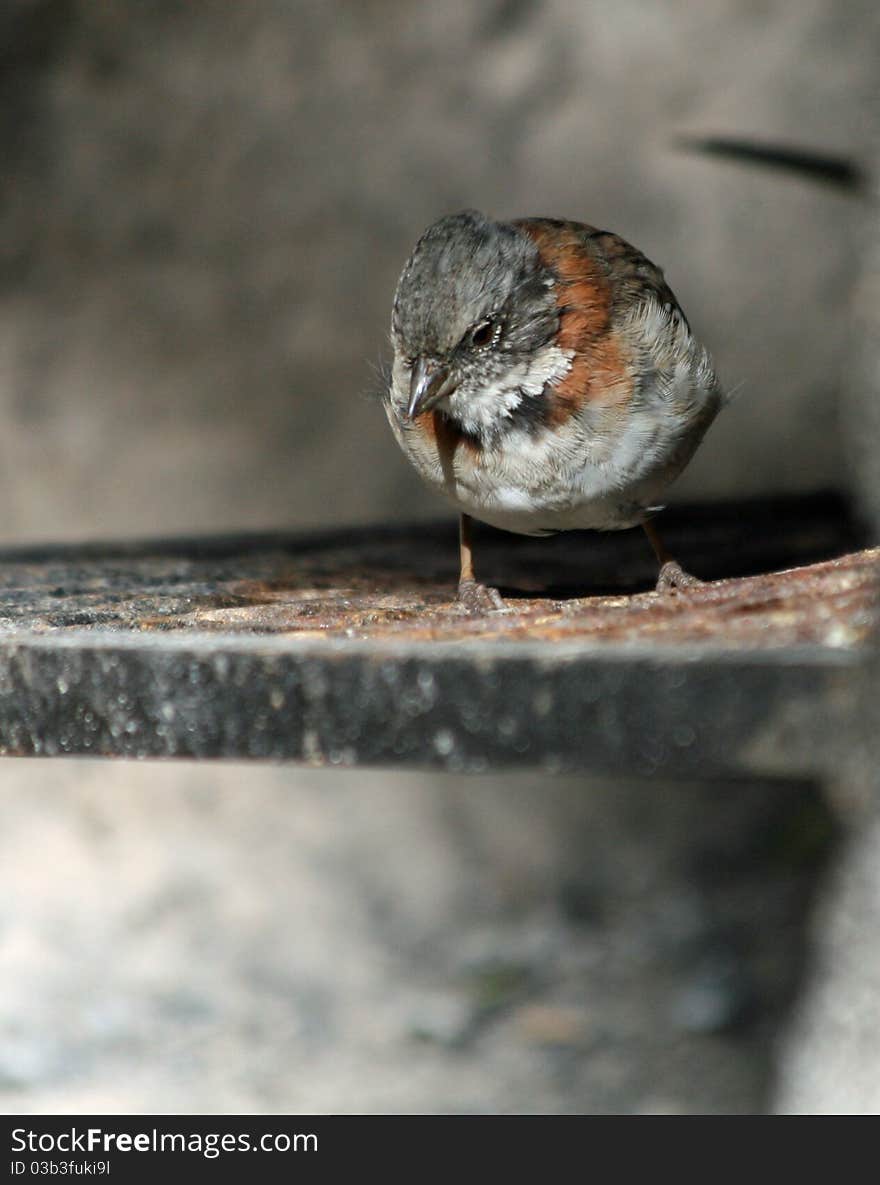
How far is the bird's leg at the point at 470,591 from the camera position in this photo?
2.09 meters

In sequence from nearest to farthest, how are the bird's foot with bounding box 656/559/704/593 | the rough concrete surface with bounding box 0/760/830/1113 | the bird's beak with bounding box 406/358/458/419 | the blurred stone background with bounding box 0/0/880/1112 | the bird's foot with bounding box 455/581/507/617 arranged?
the bird's foot with bounding box 455/581/507/617 < the bird's beak with bounding box 406/358/458/419 < the bird's foot with bounding box 656/559/704/593 < the rough concrete surface with bounding box 0/760/830/1113 < the blurred stone background with bounding box 0/0/880/1112

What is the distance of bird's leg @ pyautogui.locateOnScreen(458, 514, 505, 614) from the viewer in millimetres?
2092

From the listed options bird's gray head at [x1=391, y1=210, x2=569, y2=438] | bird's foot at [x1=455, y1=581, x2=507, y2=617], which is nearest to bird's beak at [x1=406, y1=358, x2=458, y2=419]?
bird's gray head at [x1=391, y1=210, x2=569, y2=438]

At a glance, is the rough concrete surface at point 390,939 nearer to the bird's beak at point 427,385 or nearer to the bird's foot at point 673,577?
the bird's foot at point 673,577

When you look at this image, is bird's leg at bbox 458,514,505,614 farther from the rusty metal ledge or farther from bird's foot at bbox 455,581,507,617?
the rusty metal ledge

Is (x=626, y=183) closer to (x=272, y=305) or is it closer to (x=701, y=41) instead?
(x=701, y=41)

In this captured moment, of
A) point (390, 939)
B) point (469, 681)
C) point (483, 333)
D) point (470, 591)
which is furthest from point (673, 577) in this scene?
point (390, 939)

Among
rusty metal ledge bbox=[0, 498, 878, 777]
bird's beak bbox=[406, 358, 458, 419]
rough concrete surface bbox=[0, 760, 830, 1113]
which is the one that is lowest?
rough concrete surface bbox=[0, 760, 830, 1113]

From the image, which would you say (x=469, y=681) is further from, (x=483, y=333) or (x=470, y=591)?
(x=483, y=333)

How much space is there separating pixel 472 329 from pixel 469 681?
118 cm

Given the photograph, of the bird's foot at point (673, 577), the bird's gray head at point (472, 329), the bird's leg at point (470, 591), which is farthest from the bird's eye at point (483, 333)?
the bird's foot at point (673, 577)

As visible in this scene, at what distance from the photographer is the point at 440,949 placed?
427 cm

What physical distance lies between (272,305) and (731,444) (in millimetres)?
1405
